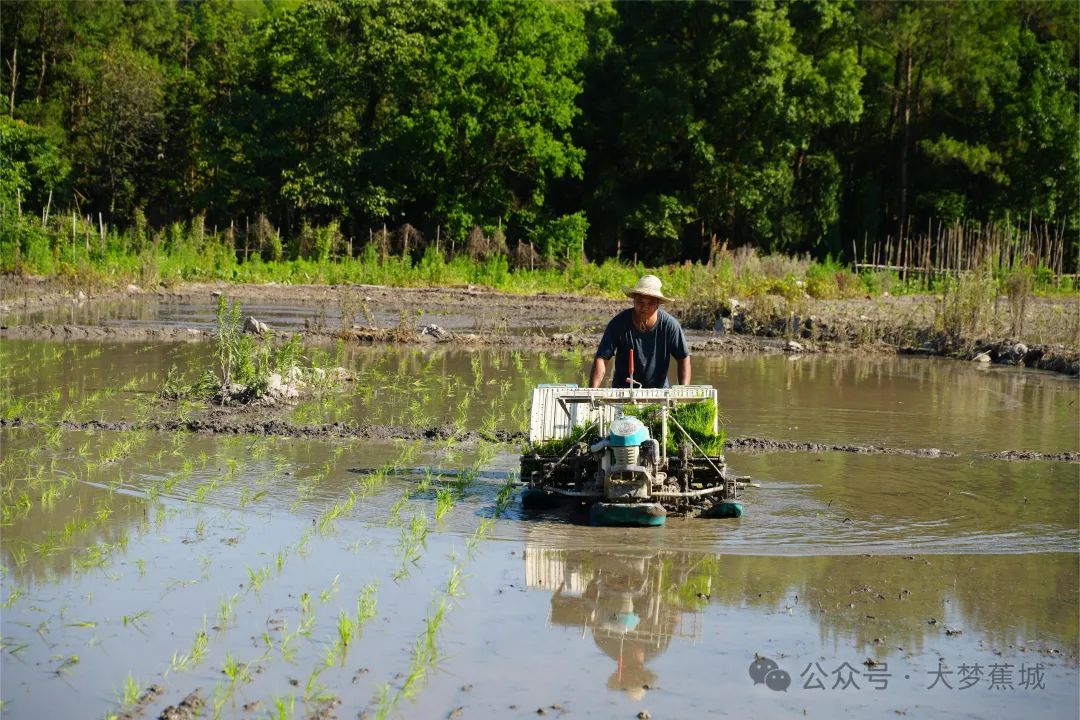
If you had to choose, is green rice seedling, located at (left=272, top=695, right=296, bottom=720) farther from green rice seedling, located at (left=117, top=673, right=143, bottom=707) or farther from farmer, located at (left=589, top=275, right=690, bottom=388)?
farmer, located at (left=589, top=275, right=690, bottom=388)

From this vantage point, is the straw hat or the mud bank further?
the mud bank

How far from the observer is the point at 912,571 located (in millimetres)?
8844

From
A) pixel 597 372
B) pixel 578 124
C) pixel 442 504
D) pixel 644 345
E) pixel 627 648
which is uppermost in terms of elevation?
pixel 578 124

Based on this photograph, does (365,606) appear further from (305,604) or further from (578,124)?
(578,124)

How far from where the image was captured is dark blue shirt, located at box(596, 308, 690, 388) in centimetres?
1070

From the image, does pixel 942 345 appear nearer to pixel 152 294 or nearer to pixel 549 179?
pixel 152 294

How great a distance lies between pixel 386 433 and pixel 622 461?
15.0ft

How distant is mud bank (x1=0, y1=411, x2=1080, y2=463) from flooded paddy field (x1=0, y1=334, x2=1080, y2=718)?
2.7 inches

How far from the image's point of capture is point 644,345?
10.8m

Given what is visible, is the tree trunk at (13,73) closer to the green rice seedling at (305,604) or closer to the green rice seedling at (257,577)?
the green rice seedling at (257,577)

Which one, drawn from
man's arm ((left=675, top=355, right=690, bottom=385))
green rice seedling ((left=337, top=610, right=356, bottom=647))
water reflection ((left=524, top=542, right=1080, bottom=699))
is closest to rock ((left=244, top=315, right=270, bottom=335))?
man's arm ((left=675, top=355, right=690, bottom=385))

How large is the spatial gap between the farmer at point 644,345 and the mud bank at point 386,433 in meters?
2.67

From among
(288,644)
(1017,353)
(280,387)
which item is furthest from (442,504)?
(1017,353)

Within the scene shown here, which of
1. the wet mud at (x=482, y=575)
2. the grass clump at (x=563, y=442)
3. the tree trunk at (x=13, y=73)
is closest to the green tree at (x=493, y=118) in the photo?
the tree trunk at (x=13, y=73)
